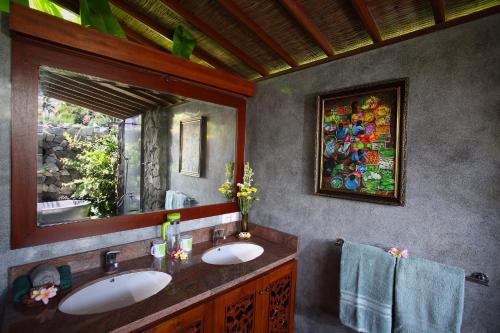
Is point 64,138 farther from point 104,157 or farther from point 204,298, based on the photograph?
point 204,298

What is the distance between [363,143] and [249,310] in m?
1.22

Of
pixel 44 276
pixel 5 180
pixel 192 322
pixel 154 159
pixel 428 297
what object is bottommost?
pixel 192 322

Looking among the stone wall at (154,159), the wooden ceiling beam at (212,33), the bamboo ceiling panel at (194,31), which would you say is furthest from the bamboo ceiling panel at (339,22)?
the stone wall at (154,159)

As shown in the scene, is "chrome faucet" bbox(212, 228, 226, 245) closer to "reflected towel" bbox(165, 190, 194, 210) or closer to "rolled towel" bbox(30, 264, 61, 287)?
"reflected towel" bbox(165, 190, 194, 210)

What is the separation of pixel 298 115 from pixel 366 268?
3.67 ft

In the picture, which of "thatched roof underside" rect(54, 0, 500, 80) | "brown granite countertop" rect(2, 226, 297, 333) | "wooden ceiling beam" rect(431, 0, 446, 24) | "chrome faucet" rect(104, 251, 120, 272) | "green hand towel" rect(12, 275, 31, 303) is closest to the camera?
"brown granite countertop" rect(2, 226, 297, 333)

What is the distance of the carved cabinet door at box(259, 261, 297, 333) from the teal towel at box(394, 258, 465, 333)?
0.64m

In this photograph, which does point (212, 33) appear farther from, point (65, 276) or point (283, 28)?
point (65, 276)

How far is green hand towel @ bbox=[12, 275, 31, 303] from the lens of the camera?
1002mm

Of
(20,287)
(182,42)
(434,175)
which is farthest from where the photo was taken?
(182,42)

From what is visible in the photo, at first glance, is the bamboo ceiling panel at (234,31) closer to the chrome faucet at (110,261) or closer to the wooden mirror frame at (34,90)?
the wooden mirror frame at (34,90)

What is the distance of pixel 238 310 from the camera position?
1.33m

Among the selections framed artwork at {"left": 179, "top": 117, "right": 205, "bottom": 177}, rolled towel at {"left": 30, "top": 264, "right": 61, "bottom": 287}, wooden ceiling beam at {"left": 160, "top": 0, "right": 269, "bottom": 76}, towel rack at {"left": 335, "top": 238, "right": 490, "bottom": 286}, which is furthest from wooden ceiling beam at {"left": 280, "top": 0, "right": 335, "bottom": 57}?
rolled towel at {"left": 30, "top": 264, "right": 61, "bottom": 287}

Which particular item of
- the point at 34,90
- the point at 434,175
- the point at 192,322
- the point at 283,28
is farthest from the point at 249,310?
the point at 283,28
